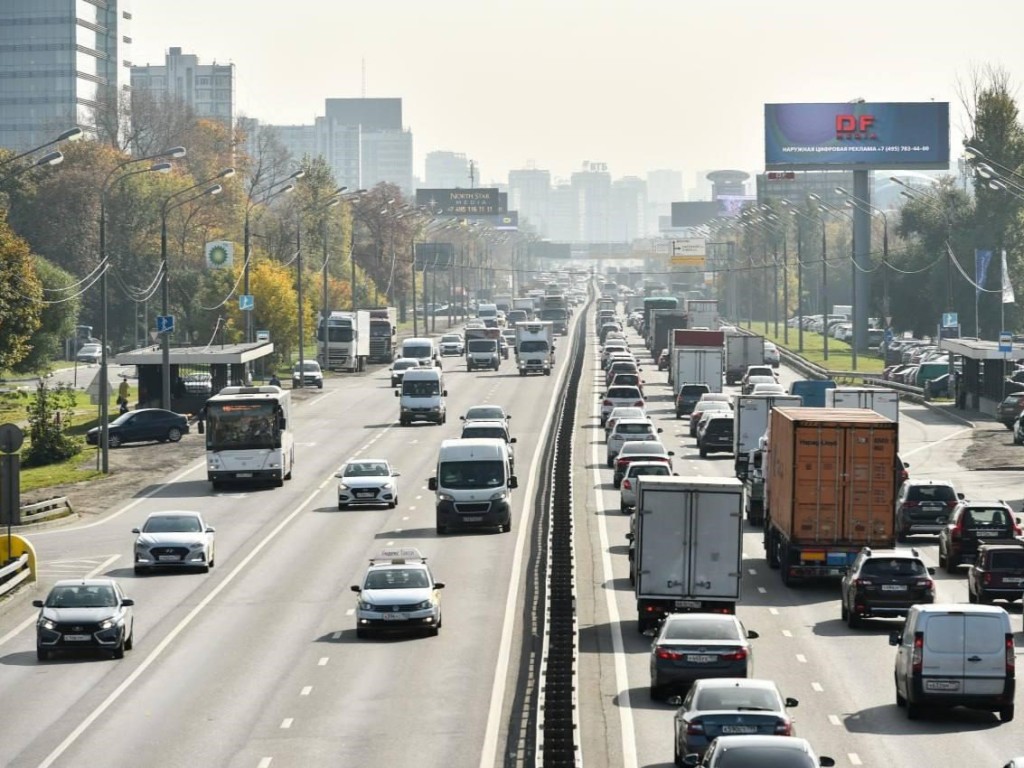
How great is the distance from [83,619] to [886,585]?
13.3 metres

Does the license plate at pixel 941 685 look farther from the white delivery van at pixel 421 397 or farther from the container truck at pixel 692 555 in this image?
the white delivery van at pixel 421 397

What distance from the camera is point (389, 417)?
89.4 meters

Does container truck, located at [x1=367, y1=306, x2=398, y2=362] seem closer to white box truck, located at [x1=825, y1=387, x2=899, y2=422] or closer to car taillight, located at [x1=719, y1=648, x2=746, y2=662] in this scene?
white box truck, located at [x1=825, y1=387, x2=899, y2=422]

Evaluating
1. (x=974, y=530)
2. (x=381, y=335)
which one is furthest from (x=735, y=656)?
(x=381, y=335)

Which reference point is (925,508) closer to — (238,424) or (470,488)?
(470,488)

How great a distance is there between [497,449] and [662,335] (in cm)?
8026

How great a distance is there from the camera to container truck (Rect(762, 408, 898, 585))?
134 ft

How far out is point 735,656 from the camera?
2930 cm

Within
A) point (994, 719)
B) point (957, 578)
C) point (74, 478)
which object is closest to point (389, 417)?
point (74, 478)

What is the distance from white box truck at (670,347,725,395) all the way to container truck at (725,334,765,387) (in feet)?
53.9

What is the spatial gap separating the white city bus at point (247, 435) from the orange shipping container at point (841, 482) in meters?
23.4

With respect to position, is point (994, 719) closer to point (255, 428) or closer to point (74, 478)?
point (255, 428)

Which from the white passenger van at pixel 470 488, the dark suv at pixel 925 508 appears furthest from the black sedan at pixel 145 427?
the dark suv at pixel 925 508

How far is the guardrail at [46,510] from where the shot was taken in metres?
56.3
